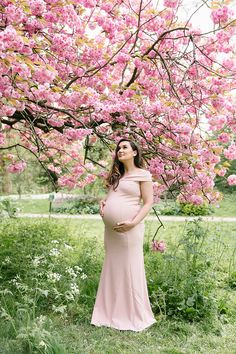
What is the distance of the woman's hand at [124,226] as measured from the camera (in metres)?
4.22

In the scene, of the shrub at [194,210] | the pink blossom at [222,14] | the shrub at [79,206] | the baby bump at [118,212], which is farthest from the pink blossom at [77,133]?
the shrub at [79,206]

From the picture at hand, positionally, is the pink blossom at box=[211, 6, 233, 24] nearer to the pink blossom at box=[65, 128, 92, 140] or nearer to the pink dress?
the pink dress

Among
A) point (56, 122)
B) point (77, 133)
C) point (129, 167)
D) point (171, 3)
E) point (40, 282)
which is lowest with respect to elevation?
point (40, 282)

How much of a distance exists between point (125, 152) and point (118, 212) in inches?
22.1

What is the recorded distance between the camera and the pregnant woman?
4.33 meters

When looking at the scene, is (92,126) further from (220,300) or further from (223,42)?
(220,300)

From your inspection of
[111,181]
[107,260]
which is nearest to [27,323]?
[107,260]

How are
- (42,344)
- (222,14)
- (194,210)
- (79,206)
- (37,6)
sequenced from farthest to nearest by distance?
(79,206) < (194,210) < (222,14) < (37,6) < (42,344)

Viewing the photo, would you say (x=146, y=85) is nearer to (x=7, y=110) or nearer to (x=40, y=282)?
(x=7, y=110)

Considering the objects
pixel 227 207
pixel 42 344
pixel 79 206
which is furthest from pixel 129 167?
pixel 227 207

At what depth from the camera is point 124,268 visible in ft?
14.4

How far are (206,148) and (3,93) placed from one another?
6.90ft

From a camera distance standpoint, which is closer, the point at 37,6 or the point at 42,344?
the point at 42,344

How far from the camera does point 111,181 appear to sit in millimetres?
4582
